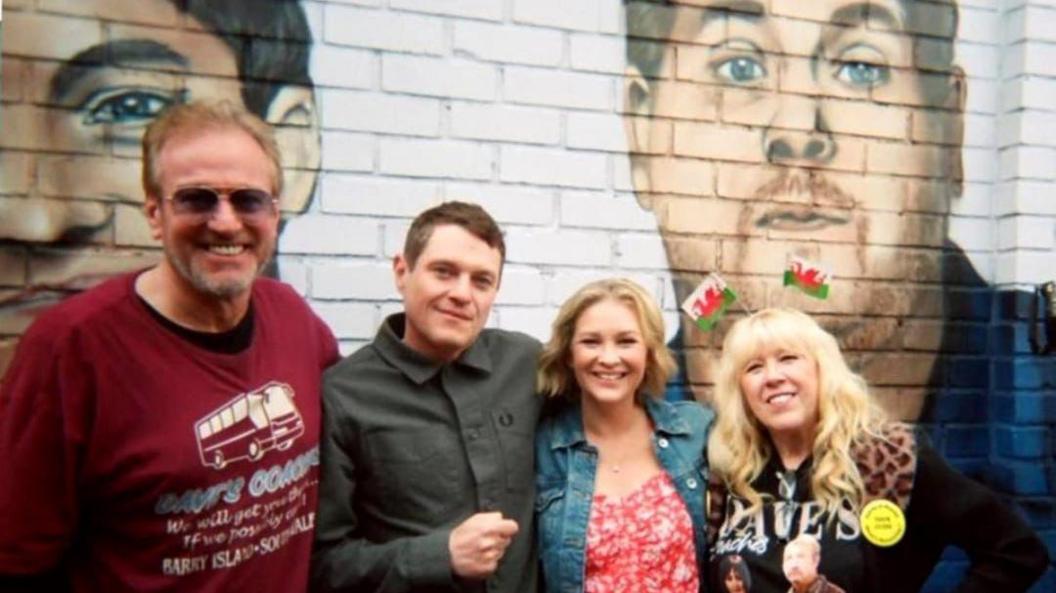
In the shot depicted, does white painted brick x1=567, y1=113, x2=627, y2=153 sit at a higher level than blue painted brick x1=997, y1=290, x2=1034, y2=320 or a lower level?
higher

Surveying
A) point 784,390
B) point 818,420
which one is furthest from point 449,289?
point 818,420

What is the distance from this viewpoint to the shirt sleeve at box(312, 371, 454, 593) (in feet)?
7.40

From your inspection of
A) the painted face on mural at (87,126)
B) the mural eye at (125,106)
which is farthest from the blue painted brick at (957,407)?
the mural eye at (125,106)

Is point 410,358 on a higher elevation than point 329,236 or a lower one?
lower

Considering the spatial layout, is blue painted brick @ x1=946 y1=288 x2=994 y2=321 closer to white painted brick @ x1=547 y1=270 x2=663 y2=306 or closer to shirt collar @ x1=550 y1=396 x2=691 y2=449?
white painted brick @ x1=547 y1=270 x2=663 y2=306

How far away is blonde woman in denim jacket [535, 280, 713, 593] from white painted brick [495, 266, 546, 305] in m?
0.66

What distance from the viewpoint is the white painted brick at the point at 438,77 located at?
125 inches

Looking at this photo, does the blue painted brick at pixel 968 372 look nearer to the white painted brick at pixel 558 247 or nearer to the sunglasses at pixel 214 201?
the white painted brick at pixel 558 247

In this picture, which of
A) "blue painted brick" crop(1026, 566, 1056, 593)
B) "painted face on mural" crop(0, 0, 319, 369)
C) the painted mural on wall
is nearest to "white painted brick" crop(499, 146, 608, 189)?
the painted mural on wall

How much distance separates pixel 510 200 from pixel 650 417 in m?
0.94

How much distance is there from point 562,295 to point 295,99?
0.97 metres

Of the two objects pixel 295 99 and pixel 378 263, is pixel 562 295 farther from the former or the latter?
pixel 295 99

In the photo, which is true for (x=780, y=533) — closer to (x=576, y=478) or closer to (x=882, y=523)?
(x=882, y=523)

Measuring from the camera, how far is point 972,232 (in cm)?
378
